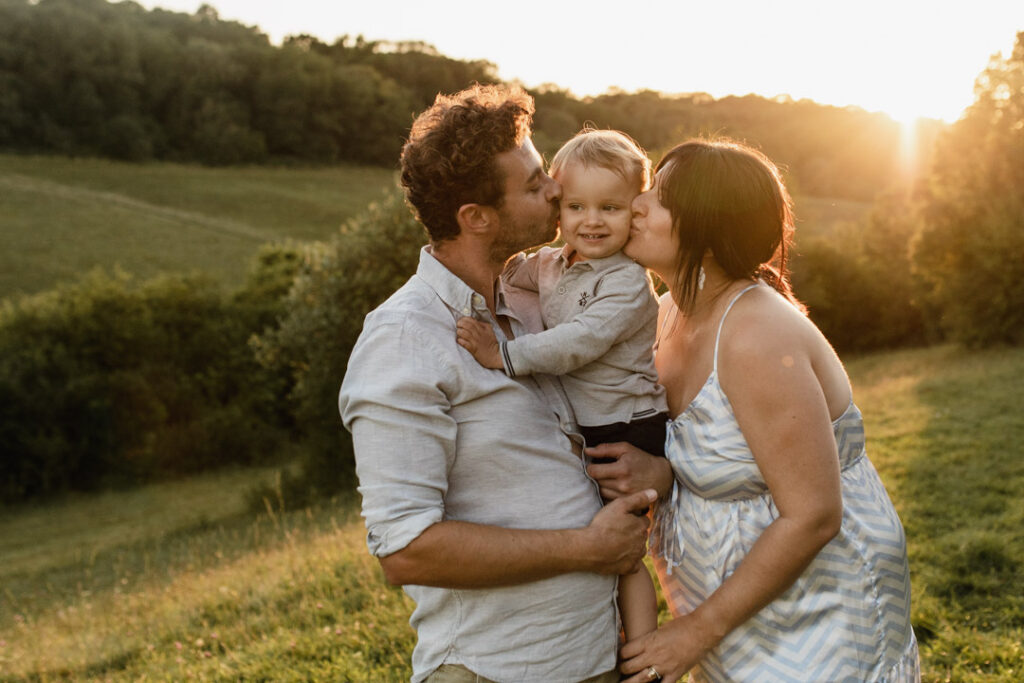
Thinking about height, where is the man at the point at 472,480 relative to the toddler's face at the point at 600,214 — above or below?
below

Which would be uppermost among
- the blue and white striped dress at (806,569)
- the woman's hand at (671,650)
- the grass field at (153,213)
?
the blue and white striped dress at (806,569)

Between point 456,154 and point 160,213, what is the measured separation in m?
47.0

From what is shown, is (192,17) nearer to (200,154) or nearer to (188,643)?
(200,154)

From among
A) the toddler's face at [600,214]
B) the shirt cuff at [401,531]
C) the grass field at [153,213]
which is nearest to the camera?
the shirt cuff at [401,531]

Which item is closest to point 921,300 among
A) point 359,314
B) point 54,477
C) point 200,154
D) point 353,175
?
point 359,314

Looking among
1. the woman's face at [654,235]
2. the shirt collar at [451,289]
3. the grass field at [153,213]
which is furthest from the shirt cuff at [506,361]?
the grass field at [153,213]

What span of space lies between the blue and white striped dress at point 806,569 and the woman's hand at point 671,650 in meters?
0.13

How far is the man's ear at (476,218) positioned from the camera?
2.57 metres

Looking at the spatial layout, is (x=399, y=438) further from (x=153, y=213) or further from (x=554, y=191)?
(x=153, y=213)

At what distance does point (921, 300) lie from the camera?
27359 millimetres

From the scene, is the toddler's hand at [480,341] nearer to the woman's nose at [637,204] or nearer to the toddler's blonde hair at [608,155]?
the woman's nose at [637,204]

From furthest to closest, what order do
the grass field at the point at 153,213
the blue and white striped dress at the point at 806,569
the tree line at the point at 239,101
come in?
the tree line at the point at 239,101
the grass field at the point at 153,213
the blue and white striped dress at the point at 806,569

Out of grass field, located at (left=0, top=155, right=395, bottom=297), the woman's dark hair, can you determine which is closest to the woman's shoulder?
the woman's dark hair

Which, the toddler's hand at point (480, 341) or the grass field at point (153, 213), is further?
the grass field at point (153, 213)
